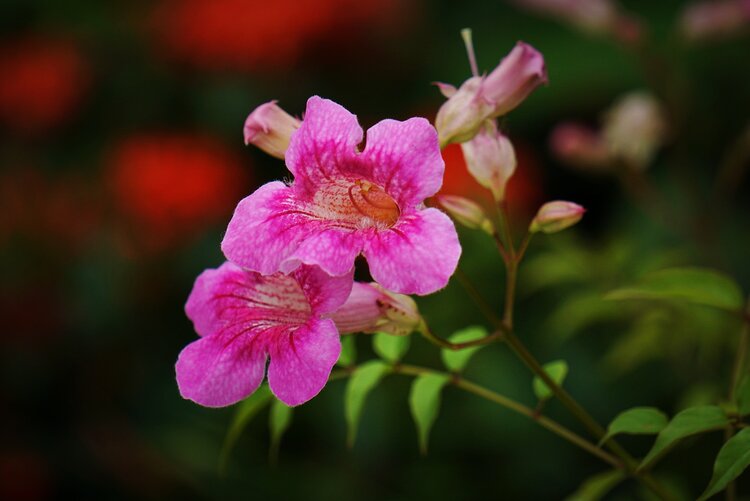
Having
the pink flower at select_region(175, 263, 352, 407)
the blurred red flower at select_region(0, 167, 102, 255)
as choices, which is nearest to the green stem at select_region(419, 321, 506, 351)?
the pink flower at select_region(175, 263, 352, 407)

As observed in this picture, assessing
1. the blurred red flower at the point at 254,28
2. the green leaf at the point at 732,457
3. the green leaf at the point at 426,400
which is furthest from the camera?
the blurred red flower at the point at 254,28

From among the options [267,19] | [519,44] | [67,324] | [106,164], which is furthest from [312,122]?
[106,164]

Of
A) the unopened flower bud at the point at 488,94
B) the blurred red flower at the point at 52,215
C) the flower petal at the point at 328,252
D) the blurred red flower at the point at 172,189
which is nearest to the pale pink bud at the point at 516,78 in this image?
the unopened flower bud at the point at 488,94

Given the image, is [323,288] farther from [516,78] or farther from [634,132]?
[634,132]

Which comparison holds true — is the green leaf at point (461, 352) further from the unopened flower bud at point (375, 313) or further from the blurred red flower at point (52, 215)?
the blurred red flower at point (52, 215)

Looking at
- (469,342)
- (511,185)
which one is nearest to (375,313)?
(469,342)

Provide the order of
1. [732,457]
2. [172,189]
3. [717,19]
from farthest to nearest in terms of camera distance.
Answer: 1. [172,189]
2. [717,19]
3. [732,457]
